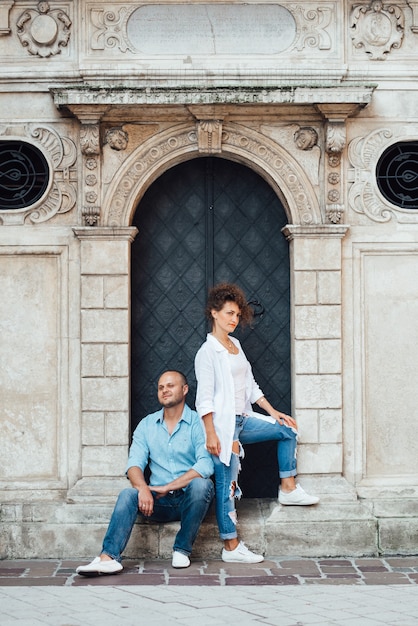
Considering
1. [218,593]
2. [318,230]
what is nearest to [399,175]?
[318,230]

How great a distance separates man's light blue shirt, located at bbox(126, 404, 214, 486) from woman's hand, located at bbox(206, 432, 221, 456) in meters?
0.05

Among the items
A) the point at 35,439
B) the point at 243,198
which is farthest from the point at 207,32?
the point at 35,439

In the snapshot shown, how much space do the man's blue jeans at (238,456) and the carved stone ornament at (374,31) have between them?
3159 mm

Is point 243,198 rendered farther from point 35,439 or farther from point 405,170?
point 35,439

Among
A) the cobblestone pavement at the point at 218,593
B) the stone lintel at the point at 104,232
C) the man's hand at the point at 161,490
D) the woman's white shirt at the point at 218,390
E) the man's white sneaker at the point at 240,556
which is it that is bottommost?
the cobblestone pavement at the point at 218,593

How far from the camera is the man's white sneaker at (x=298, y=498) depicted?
8.73 m

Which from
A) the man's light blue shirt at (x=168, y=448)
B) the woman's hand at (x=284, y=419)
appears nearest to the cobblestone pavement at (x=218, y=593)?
the man's light blue shirt at (x=168, y=448)

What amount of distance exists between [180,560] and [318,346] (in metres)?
2.07

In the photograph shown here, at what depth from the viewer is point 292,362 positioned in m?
9.11

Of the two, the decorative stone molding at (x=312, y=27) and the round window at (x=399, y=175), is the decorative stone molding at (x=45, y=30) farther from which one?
the round window at (x=399, y=175)

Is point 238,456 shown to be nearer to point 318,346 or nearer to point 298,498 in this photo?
point 298,498

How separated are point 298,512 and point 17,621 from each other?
2.79 m

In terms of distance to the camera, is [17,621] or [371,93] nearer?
[17,621]

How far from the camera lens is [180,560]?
27.0 ft
